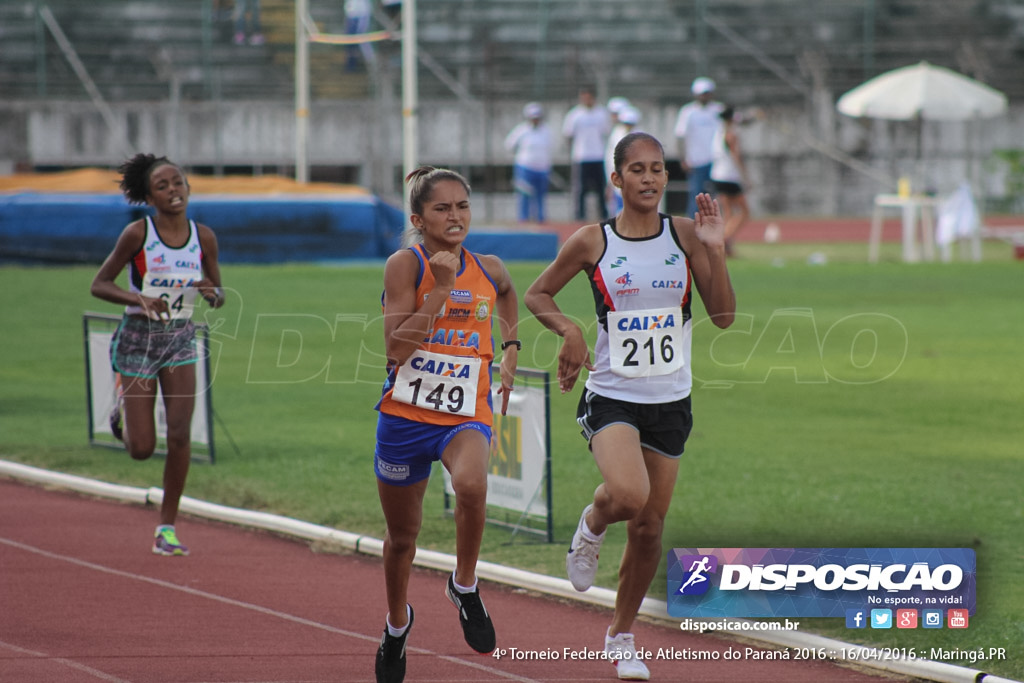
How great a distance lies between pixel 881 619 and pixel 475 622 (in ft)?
6.37

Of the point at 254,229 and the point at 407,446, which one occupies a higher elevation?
the point at 254,229

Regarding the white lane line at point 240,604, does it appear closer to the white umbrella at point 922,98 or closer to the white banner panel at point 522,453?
the white banner panel at point 522,453

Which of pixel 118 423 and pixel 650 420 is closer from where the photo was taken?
pixel 650 420

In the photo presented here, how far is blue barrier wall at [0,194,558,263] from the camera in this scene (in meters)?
22.0

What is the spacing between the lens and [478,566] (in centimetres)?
766

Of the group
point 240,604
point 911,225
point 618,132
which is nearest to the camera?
point 240,604

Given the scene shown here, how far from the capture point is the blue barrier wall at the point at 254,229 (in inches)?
867

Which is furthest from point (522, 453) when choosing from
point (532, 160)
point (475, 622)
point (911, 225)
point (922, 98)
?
point (922, 98)

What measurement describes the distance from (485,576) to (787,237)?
22924 mm

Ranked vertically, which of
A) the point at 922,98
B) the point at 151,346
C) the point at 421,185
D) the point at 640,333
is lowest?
the point at 151,346

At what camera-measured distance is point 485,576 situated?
24.9ft

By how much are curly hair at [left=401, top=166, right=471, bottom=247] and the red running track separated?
177 cm

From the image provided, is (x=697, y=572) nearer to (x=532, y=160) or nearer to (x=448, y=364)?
(x=448, y=364)

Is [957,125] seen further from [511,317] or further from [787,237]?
[511,317]
